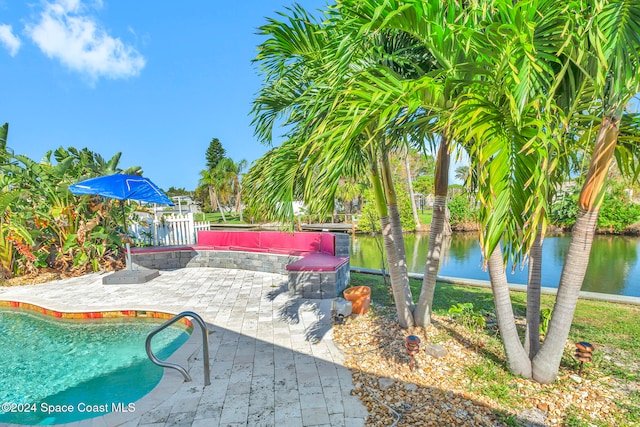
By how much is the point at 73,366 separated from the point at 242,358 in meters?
2.49

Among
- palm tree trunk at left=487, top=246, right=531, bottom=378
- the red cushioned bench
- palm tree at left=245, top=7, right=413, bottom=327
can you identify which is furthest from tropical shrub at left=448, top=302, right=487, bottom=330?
the red cushioned bench

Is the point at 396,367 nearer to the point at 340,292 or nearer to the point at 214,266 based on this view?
the point at 340,292

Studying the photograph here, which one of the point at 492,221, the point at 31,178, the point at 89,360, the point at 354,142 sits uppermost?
the point at 31,178

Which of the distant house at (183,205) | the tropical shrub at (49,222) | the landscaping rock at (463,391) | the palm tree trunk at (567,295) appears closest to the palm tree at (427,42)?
the palm tree trunk at (567,295)

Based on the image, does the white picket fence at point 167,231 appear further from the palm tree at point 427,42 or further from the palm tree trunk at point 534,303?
the palm tree trunk at point 534,303

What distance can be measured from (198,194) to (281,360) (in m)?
50.9

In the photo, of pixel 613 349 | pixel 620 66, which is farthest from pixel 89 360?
pixel 613 349

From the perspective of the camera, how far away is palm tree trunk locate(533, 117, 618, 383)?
250 cm

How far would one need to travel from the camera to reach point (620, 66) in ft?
5.67

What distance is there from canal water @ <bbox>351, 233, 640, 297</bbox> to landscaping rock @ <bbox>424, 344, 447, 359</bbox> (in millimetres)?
2416

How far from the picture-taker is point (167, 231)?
34.9 feet

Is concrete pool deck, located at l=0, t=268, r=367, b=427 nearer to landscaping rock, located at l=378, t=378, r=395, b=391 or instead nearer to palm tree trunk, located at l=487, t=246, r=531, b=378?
landscaping rock, located at l=378, t=378, r=395, b=391

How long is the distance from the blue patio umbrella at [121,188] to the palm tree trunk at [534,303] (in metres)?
7.51

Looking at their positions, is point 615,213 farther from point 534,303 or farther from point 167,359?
point 167,359
